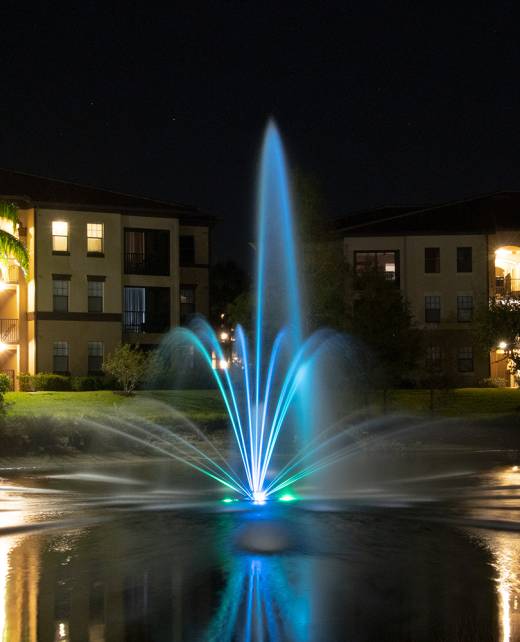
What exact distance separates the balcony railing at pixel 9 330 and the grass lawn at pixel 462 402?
65.9 ft

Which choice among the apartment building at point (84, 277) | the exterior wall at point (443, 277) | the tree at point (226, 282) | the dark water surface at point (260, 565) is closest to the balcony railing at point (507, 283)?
the exterior wall at point (443, 277)

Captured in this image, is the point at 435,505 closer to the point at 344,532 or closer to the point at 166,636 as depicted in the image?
the point at 344,532

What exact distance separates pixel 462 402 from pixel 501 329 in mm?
5943

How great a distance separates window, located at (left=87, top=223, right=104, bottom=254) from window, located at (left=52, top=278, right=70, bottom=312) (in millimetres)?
2312

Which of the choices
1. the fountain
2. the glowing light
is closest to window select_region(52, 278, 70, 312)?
the fountain

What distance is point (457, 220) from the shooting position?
60.3 m

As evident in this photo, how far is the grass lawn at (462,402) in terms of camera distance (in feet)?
138

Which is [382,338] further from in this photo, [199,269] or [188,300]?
[199,269]

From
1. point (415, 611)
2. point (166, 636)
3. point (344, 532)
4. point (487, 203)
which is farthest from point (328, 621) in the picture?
point (487, 203)

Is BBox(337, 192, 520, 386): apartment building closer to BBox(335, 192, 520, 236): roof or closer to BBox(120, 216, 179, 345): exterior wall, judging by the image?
BBox(335, 192, 520, 236): roof

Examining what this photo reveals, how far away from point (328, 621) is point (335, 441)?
24.3 m

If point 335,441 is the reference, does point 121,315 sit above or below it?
above

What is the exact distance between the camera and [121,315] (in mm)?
53875

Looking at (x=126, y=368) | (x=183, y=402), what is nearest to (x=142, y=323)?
(x=126, y=368)
